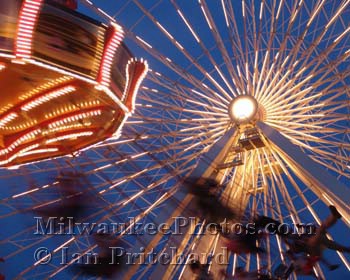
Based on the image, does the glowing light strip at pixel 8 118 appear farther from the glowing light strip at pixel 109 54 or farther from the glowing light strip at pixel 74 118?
the glowing light strip at pixel 109 54

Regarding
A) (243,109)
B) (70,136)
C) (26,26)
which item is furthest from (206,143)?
(26,26)

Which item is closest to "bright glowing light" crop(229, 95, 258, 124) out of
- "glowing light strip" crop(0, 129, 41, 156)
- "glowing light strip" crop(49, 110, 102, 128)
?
"glowing light strip" crop(49, 110, 102, 128)

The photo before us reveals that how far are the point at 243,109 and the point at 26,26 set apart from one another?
346 inches

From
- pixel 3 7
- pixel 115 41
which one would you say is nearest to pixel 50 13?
pixel 3 7

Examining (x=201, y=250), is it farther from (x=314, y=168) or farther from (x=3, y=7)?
(x=3, y=7)

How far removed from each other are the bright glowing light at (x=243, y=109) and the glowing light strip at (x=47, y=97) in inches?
261

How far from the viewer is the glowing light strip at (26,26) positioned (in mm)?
8555

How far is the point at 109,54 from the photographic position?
382 inches

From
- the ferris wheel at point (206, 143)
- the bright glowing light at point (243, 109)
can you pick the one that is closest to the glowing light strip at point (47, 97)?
the ferris wheel at point (206, 143)

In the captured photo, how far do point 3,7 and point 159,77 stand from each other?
9.38 m

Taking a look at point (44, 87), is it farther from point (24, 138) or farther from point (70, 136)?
point (70, 136)

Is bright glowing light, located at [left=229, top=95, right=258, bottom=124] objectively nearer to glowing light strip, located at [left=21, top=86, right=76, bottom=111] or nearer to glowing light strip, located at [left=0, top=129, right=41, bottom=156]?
glowing light strip, located at [left=0, top=129, right=41, bottom=156]

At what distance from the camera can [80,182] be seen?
9023mm

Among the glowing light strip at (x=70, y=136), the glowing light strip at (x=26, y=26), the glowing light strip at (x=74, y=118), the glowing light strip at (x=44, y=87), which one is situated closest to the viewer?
the glowing light strip at (x=26, y=26)
